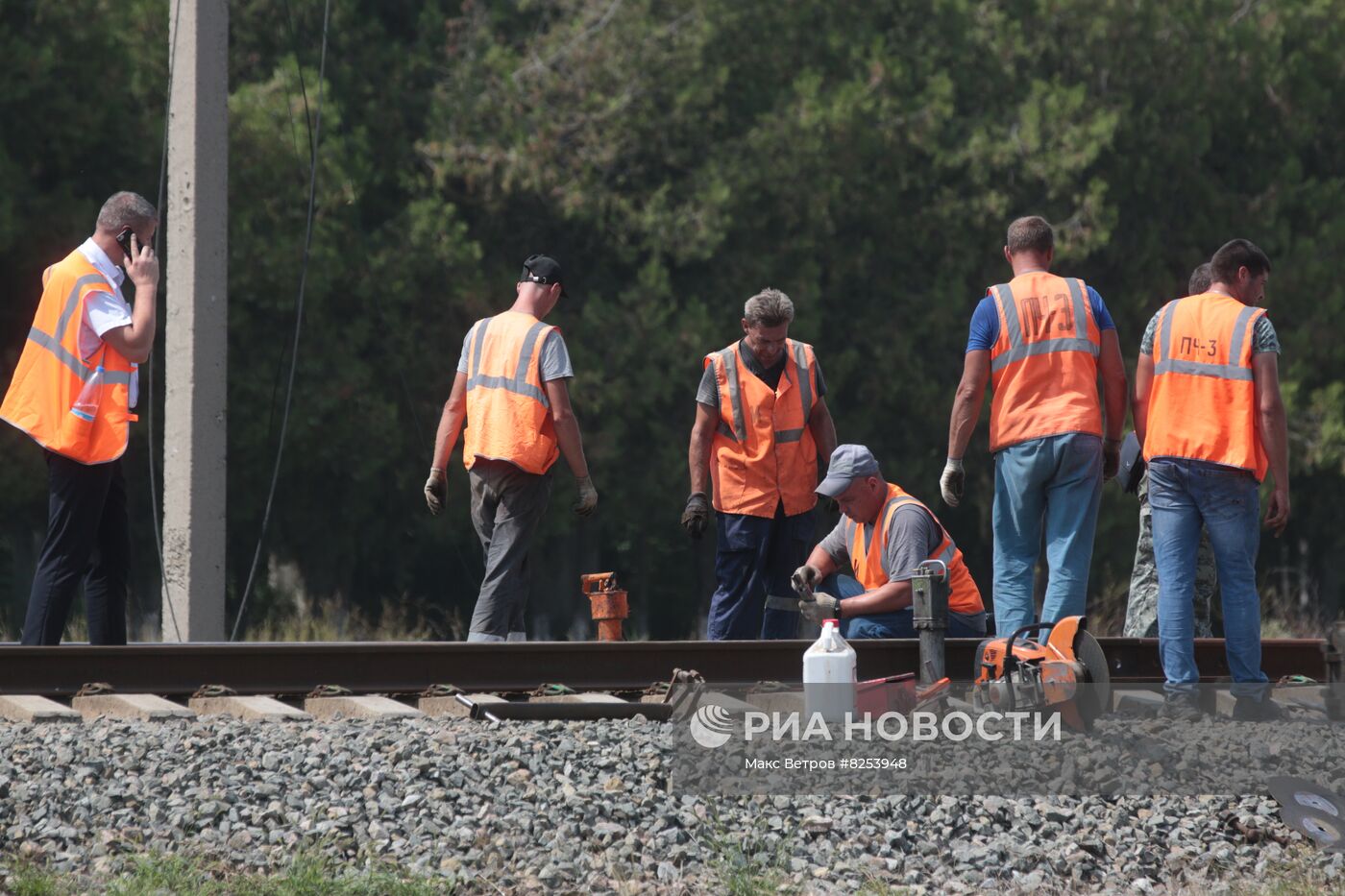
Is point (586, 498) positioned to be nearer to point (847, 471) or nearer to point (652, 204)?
point (847, 471)

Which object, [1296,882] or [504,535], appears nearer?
[1296,882]

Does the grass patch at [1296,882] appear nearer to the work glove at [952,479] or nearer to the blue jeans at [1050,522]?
the blue jeans at [1050,522]

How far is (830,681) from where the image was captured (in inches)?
233

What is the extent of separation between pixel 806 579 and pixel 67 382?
10.7ft

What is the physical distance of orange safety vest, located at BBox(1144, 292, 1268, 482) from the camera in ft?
23.2

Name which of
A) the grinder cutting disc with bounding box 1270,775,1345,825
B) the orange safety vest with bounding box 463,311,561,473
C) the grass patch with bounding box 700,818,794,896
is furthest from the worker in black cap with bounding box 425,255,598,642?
the grinder cutting disc with bounding box 1270,775,1345,825

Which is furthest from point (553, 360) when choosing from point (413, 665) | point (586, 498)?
point (413, 665)

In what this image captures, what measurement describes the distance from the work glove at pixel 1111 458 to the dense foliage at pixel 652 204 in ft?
35.9

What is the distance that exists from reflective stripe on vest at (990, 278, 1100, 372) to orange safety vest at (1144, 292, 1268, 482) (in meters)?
0.35

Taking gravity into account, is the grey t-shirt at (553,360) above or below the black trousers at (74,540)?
above

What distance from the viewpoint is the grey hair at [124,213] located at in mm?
7418

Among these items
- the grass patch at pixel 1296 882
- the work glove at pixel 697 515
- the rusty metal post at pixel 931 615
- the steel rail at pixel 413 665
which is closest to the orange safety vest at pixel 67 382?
the steel rail at pixel 413 665

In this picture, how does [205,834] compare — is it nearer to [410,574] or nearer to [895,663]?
[895,663]

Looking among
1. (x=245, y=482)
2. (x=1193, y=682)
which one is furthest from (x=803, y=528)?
(x=245, y=482)
